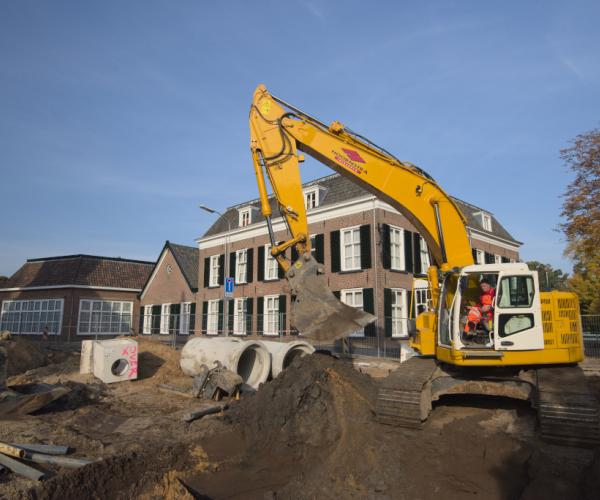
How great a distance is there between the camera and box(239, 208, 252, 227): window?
96.9 feet

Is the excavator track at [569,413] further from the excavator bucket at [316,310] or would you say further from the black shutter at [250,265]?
the black shutter at [250,265]

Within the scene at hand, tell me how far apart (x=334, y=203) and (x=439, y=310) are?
15.4m

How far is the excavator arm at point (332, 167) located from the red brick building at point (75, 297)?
100ft

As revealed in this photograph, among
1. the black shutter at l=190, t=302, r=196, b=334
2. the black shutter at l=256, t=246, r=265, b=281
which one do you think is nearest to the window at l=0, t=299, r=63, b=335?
the black shutter at l=190, t=302, r=196, b=334

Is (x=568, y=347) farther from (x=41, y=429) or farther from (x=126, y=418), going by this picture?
(x=41, y=429)

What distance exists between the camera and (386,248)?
70.2 ft

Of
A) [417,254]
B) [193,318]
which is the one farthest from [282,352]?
[193,318]

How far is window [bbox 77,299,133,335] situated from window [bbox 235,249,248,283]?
13420mm

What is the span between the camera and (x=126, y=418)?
9.41m

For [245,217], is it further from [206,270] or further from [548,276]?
[548,276]

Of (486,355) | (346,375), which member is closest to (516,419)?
(486,355)

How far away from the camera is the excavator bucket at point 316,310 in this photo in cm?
786

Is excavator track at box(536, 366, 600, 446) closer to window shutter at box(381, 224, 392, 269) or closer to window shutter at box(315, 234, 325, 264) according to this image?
window shutter at box(381, 224, 392, 269)

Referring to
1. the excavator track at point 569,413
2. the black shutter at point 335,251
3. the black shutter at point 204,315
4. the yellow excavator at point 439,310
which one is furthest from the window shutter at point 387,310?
the excavator track at point 569,413
